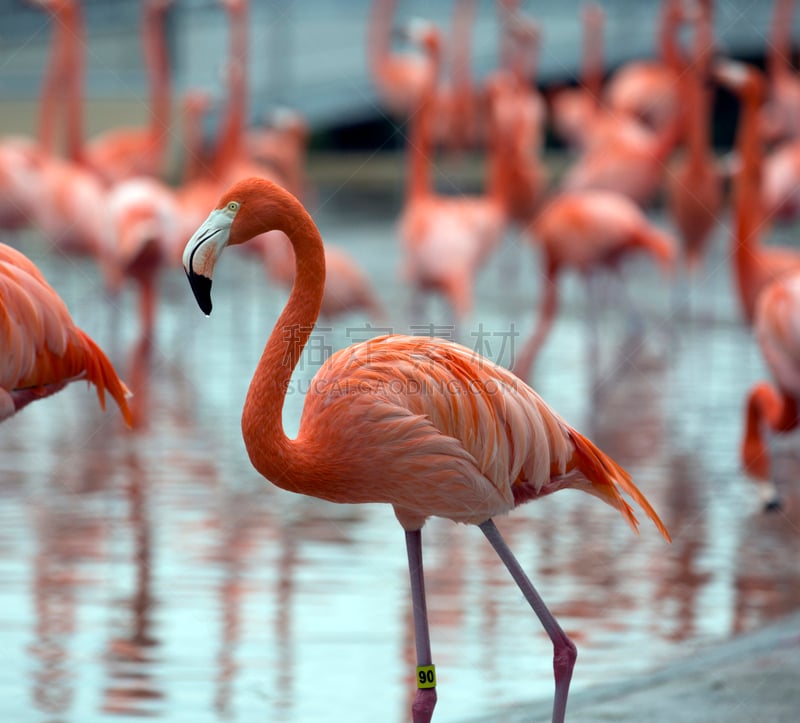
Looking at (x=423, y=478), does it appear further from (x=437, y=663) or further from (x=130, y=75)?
(x=130, y=75)

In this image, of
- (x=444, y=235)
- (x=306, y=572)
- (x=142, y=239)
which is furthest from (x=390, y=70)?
(x=306, y=572)

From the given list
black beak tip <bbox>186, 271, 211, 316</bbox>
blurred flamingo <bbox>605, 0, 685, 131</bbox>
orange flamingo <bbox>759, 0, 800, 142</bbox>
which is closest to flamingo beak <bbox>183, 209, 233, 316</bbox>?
black beak tip <bbox>186, 271, 211, 316</bbox>

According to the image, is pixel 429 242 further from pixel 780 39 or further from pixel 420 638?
pixel 780 39

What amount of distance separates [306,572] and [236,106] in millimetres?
5681

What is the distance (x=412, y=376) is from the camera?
2.99 metres

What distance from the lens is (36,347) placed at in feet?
11.7

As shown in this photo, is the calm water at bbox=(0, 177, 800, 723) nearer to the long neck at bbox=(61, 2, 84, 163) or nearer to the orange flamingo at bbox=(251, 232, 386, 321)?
the orange flamingo at bbox=(251, 232, 386, 321)

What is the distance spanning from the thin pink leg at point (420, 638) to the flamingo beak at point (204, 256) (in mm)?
770

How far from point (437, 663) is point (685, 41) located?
1402 cm

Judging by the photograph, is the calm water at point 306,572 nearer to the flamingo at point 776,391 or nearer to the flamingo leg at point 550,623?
the flamingo at point 776,391

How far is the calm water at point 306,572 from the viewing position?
11.6 feet

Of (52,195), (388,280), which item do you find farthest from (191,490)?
(388,280)

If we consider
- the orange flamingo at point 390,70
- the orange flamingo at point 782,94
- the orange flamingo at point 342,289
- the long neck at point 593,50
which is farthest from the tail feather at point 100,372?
the orange flamingo at point 390,70

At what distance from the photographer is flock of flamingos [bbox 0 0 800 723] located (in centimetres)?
291
